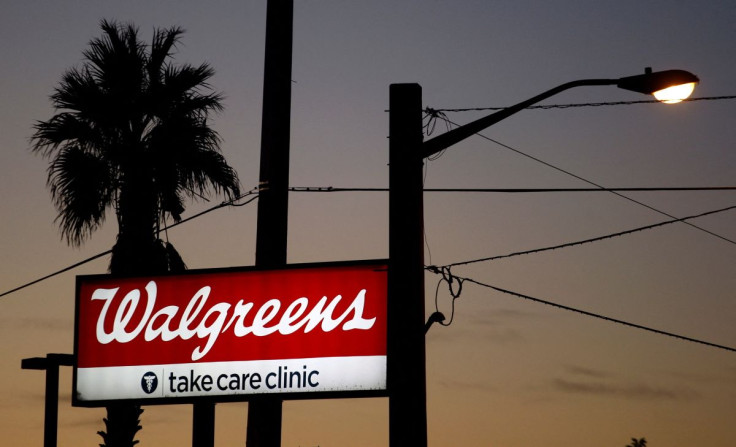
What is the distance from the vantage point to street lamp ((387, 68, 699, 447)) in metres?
11.5

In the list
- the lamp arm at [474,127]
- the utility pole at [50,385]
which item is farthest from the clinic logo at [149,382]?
the lamp arm at [474,127]

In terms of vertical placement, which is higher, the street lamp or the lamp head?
the lamp head

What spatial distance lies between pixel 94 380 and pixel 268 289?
3130 millimetres

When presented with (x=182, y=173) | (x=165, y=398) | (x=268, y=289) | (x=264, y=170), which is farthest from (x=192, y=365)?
(x=182, y=173)

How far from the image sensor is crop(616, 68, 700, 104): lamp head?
40.8 feet

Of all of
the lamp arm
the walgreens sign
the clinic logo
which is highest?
the lamp arm

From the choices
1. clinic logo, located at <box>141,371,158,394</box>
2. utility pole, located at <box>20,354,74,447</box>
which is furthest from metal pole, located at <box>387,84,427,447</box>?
utility pole, located at <box>20,354,74,447</box>

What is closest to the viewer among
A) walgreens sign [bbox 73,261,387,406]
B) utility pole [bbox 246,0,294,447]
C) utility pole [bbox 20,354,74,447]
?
utility pole [bbox 246,0,294,447]

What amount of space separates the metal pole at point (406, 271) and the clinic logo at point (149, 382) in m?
5.10

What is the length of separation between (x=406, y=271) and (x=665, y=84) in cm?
350

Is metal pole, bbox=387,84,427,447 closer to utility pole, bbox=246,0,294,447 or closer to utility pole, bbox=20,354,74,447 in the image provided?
utility pole, bbox=246,0,294,447

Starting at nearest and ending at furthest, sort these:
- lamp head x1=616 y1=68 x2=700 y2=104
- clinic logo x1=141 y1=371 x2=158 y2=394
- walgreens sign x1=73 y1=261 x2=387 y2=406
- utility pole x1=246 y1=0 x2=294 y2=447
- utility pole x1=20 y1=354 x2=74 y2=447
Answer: lamp head x1=616 y1=68 x2=700 y2=104
utility pole x1=246 y1=0 x2=294 y2=447
walgreens sign x1=73 y1=261 x2=387 y2=406
clinic logo x1=141 y1=371 x2=158 y2=394
utility pole x1=20 y1=354 x2=74 y2=447

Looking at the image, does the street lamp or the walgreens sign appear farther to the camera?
the walgreens sign

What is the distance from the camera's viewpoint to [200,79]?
23.0 meters
